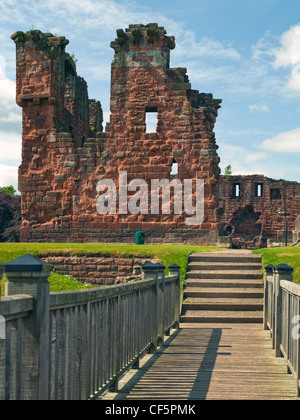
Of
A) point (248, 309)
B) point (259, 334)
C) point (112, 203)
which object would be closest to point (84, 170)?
point (112, 203)

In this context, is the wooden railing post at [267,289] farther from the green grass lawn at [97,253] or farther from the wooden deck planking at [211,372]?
the green grass lawn at [97,253]

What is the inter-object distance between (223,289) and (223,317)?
1726 mm

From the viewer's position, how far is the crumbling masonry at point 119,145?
2580 centimetres

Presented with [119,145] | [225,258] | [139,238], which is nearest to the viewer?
[225,258]

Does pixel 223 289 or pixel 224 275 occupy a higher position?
pixel 224 275

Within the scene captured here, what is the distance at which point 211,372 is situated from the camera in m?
7.73

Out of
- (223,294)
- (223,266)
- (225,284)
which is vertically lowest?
(223,294)

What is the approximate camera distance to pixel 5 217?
42.6m

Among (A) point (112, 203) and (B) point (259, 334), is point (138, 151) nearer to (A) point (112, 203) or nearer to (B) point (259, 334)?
(A) point (112, 203)

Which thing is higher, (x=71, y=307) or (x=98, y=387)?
(x=71, y=307)

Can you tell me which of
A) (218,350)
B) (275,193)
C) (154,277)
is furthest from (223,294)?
(275,193)

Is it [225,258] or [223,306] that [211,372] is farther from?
[225,258]

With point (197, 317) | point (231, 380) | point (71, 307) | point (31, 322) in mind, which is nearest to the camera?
point (31, 322)
